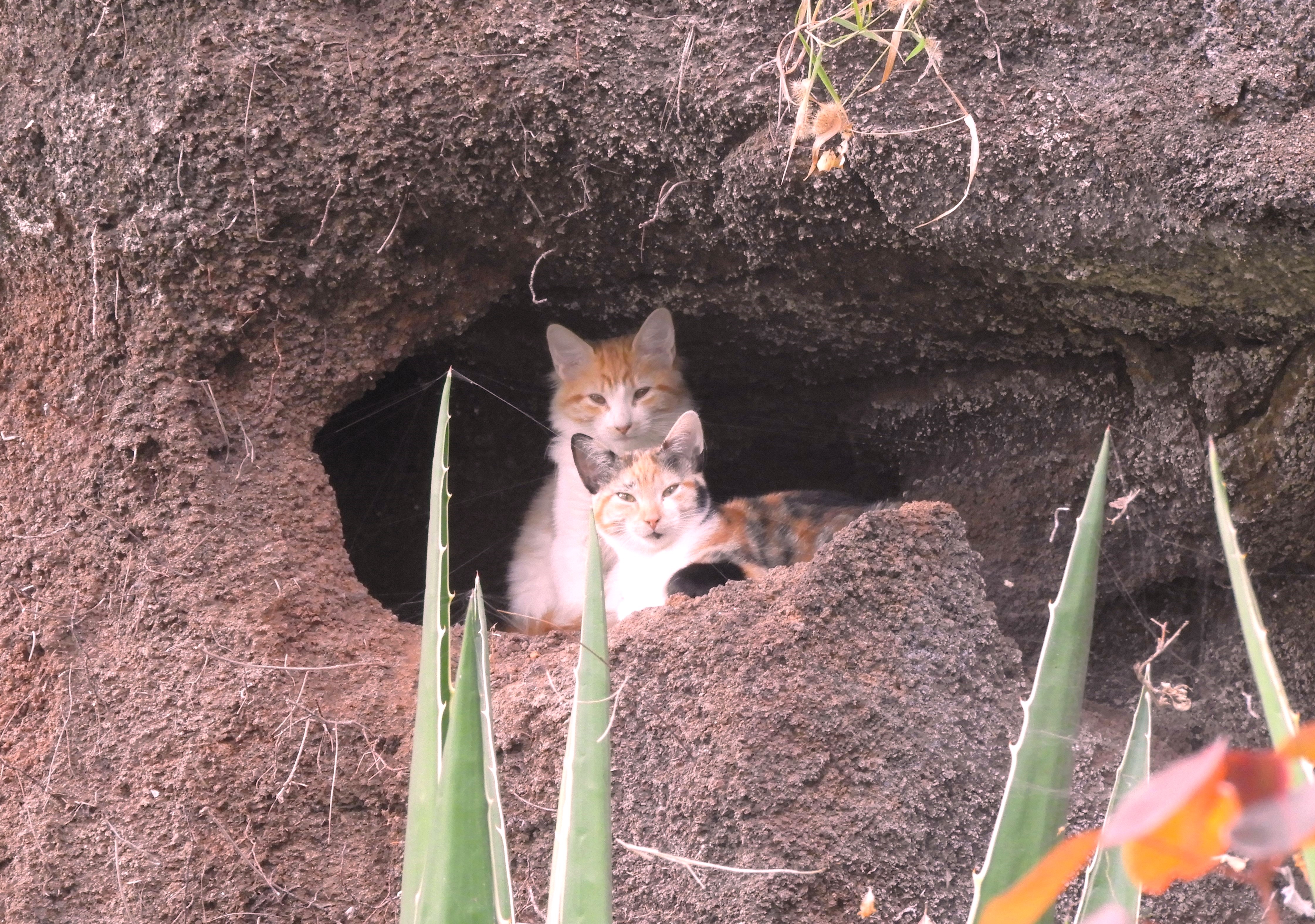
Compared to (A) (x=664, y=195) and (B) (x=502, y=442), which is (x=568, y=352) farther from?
(A) (x=664, y=195)

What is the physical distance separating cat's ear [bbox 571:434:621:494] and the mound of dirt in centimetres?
82

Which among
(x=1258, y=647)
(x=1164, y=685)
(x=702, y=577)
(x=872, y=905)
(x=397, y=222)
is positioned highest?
(x=397, y=222)

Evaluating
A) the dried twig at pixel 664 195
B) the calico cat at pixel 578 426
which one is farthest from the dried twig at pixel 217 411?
the dried twig at pixel 664 195

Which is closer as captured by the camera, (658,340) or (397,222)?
(397,222)

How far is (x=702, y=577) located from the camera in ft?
8.50

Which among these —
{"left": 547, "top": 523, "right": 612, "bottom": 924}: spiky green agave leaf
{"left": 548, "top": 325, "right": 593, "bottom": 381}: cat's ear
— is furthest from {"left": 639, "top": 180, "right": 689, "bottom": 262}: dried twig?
{"left": 547, "top": 523, "right": 612, "bottom": 924}: spiky green agave leaf

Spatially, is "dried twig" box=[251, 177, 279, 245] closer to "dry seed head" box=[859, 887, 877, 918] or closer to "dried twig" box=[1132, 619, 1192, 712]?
"dry seed head" box=[859, 887, 877, 918]

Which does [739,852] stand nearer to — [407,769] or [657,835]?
[657,835]

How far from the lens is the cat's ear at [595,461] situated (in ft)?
9.66

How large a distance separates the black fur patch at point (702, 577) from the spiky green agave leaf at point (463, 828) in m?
1.73

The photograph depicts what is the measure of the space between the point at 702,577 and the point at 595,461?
54 cm

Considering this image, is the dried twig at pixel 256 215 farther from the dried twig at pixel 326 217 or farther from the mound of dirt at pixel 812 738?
the mound of dirt at pixel 812 738

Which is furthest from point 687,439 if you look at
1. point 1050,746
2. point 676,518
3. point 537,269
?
point 1050,746

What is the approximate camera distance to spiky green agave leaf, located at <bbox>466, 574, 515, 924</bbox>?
84cm
